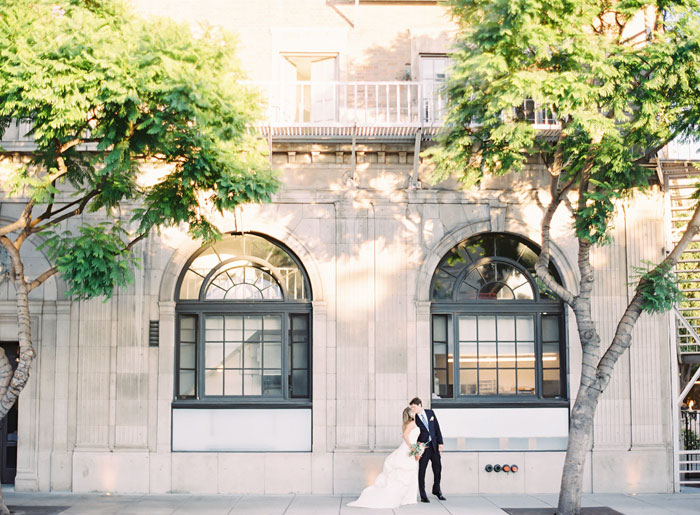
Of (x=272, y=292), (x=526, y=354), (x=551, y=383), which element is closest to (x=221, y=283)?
(x=272, y=292)

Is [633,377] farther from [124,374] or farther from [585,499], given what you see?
[124,374]

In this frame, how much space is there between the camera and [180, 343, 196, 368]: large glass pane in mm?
14742

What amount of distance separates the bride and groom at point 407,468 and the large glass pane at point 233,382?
3162 mm

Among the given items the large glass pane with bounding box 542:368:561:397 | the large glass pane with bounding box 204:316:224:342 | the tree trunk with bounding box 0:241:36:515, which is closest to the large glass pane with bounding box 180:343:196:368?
the large glass pane with bounding box 204:316:224:342

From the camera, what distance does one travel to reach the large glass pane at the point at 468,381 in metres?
14.8

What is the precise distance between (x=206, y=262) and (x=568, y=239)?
701cm

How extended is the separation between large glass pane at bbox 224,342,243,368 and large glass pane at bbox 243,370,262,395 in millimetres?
236

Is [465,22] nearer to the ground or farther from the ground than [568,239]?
farther from the ground

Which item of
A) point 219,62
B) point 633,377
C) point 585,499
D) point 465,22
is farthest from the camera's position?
point 633,377

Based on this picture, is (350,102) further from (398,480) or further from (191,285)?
(398,480)

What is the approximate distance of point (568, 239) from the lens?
48.6 feet

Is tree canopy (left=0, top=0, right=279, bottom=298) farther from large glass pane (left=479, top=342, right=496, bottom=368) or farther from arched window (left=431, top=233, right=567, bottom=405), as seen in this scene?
large glass pane (left=479, top=342, right=496, bottom=368)

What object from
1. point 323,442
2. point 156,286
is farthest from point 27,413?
point 323,442

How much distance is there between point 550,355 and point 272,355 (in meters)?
5.37
